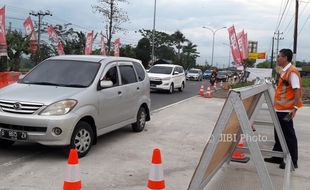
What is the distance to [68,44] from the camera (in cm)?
4197

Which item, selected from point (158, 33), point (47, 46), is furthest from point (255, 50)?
point (47, 46)

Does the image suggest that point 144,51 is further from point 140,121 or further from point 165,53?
point 140,121

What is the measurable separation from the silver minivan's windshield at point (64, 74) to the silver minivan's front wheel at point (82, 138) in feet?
2.55

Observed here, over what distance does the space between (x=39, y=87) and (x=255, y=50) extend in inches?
2776

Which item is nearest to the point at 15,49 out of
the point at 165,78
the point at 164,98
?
the point at 165,78

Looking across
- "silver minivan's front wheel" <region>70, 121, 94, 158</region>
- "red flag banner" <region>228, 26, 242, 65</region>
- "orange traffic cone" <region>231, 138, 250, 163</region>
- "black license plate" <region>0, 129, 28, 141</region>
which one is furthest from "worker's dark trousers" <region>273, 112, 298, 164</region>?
"red flag banner" <region>228, 26, 242, 65</region>

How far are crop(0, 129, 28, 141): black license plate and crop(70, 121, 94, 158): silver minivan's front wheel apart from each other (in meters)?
0.74

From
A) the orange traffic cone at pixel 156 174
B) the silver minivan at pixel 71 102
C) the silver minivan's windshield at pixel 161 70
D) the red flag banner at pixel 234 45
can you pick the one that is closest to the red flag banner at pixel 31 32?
the silver minivan's windshield at pixel 161 70

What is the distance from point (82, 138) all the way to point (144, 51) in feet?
202

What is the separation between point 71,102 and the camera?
21.0 ft

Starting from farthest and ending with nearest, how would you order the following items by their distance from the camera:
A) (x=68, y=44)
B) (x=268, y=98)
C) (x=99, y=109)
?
(x=68, y=44), (x=99, y=109), (x=268, y=98)

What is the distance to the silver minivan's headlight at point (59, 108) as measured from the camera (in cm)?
618

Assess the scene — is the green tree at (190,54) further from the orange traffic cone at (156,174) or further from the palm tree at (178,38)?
the orange traffic cone at (156,174)

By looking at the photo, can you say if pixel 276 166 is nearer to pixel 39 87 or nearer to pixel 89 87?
pixel 89 87
